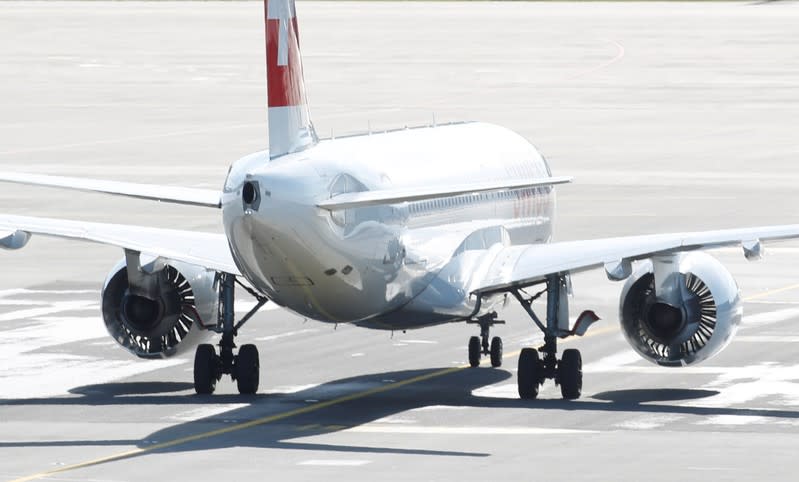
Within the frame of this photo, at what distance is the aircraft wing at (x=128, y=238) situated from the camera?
123 feet

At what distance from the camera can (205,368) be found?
36781 mm

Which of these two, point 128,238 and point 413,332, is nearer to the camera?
point 128,238

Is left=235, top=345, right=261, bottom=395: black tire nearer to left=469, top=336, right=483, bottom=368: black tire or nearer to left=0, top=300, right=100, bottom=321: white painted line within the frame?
left=469, top=336, right=483, bottom=368: black tire

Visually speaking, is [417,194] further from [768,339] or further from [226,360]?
[768,339]

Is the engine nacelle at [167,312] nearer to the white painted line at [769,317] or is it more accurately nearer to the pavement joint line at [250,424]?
the pavement joint line at [250,424]

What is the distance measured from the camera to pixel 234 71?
14350 centimetres

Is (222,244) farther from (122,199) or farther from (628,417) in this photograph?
(122,199)

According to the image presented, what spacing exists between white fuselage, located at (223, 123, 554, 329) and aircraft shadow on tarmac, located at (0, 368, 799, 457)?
4.87ft

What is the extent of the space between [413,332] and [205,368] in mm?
9436

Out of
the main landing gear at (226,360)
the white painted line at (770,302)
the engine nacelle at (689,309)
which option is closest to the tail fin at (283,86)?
the main landing gear at (226,360)

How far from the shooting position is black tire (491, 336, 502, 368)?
40.3 m

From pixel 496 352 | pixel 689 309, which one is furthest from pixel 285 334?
pixel 689 309

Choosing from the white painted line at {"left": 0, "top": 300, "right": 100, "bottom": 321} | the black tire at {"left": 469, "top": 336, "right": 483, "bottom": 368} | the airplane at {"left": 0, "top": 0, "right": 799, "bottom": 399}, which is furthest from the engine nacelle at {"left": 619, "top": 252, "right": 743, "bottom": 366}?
the white painted line at {"left": 0, "top": 300, "right": 100, "bottom": 321}

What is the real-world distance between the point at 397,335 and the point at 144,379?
24.5 feet
